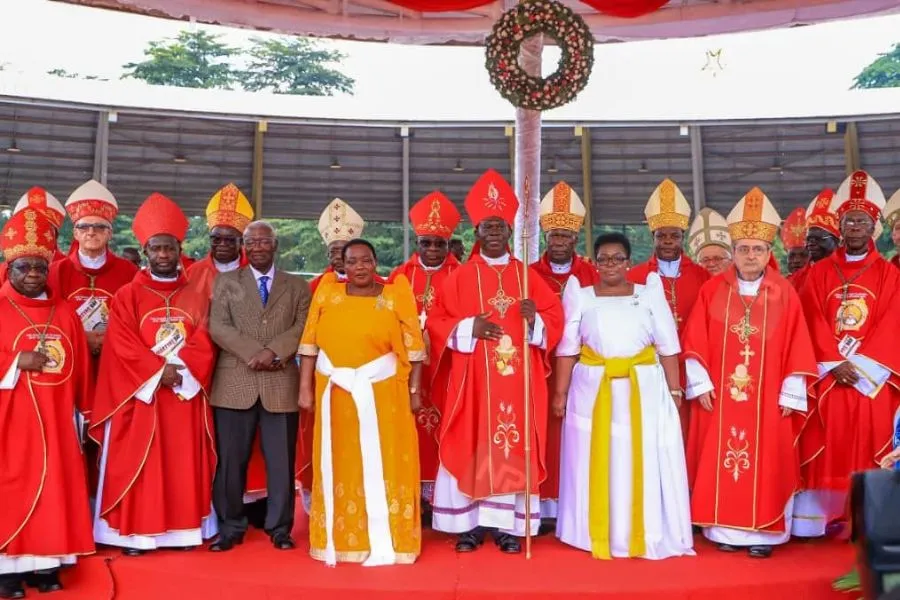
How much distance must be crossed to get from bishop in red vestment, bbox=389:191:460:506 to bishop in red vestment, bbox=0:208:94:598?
196cm

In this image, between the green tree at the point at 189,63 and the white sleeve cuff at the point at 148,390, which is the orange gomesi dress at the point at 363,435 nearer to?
the white sleeve cuff at the point at 148,390

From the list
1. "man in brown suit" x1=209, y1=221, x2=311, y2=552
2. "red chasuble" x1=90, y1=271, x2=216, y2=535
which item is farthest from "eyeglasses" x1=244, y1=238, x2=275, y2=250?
"red chasuble" x1=90, y1=271, x2=216, y2=535

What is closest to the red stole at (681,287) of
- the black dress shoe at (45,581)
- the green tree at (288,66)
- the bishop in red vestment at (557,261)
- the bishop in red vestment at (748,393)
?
the bishop in red vestment at (557,261)

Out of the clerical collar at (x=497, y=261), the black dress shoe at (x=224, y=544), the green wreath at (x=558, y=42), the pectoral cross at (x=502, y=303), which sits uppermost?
the green wreath at (x=558, y=42)

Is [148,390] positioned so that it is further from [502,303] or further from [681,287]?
[681,287]

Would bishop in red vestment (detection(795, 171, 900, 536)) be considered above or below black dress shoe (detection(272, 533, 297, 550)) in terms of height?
above

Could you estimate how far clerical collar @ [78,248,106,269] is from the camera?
5824 millimetres

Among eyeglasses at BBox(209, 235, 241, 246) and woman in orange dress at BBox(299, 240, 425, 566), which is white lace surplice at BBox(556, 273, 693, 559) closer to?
woman in orange dress at BBox(299, 240, 425, 566)

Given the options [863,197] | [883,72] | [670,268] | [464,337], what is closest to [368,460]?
[464,337]

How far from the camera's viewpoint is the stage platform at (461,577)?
4.50 metres

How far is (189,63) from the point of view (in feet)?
93.5

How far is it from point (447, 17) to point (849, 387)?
575 centimetres

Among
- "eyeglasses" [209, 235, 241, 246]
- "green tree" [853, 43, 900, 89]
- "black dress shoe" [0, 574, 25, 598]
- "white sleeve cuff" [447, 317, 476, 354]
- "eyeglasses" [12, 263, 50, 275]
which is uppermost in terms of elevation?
"green tree" [853, 43, 900, 89]

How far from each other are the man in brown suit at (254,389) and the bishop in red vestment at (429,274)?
797mm
